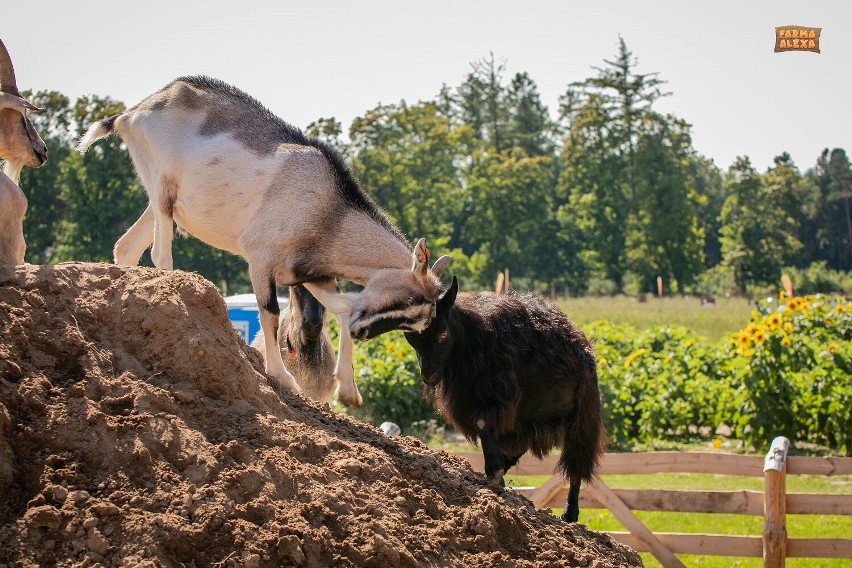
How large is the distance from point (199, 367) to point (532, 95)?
81.2m

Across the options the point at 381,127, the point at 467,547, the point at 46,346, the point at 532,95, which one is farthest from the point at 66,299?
the point at 532,95

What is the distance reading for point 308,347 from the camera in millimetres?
8109

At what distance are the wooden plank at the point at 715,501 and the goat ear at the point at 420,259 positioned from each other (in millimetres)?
3773

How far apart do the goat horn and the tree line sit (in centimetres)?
4133

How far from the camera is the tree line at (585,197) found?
182ft

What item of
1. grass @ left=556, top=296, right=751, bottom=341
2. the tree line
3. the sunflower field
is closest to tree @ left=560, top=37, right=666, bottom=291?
the tree line

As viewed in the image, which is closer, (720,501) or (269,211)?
(269,211)

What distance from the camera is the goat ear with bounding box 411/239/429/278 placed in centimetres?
616

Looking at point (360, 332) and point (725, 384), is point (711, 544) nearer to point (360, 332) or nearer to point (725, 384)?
point (360, 332)

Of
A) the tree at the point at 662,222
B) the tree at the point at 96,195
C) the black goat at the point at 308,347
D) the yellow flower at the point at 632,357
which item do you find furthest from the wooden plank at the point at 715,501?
the tree at the point at 662,222

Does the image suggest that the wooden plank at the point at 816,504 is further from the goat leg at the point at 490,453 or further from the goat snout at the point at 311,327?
the goat snout at the point at 311,327

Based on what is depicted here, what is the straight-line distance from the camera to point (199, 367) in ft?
15.0

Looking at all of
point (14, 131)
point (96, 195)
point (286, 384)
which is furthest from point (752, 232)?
point (14, 131)

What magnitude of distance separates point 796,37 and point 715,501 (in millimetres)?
7023
